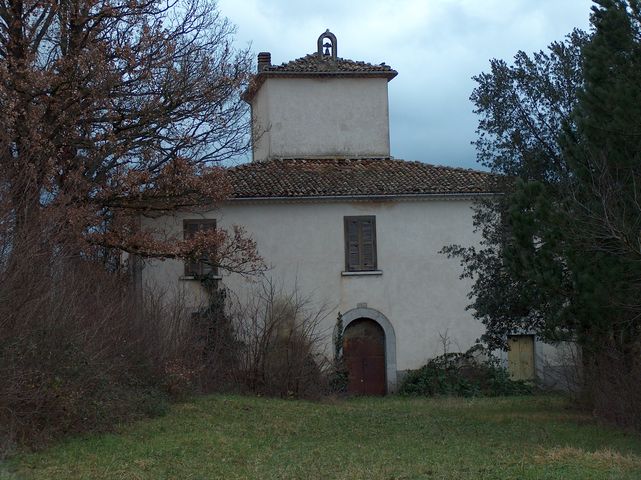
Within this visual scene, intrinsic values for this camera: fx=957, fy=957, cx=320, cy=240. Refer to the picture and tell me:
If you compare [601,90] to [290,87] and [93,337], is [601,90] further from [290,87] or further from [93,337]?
[290,87]

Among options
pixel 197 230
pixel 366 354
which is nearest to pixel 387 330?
pixel 366 354

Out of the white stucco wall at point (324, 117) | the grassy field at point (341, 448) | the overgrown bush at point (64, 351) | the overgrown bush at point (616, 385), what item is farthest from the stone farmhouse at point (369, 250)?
the overgrown bush at point (616, 385)

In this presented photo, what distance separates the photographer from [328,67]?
111ft

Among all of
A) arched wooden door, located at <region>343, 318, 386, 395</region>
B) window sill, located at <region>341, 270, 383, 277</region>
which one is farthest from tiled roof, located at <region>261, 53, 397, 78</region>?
arched wooden door, located at <region>343, 318, 386, 395</region>

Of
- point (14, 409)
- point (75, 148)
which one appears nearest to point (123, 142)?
point (75, 148)

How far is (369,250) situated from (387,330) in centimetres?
259

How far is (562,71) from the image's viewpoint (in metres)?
19.8

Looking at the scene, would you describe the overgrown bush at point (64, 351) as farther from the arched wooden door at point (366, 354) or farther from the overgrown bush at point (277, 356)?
the arched wooden door at point (366, 354)

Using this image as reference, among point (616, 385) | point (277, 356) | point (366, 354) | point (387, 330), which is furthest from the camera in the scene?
point (366, 354)

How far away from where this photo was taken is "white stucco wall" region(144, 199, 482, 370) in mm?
29562

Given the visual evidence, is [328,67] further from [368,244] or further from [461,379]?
[461,379]

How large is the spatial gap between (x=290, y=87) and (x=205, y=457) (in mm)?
22129

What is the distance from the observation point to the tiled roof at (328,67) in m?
33.4

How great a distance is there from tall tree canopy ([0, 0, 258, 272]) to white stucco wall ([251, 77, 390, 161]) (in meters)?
9.43
